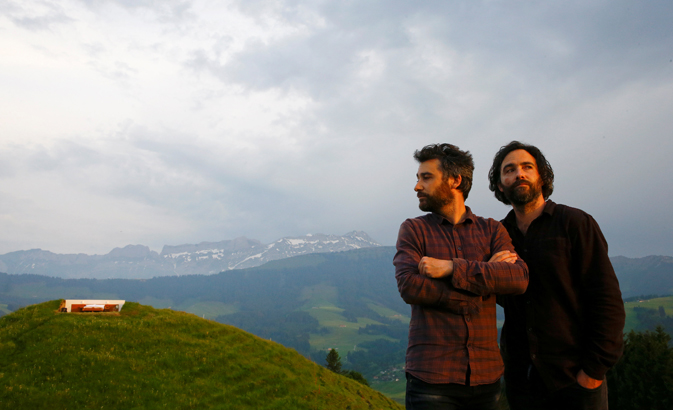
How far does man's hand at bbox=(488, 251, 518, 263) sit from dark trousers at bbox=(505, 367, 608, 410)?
169 centimetres

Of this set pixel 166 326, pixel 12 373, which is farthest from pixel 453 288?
pixel 166 326

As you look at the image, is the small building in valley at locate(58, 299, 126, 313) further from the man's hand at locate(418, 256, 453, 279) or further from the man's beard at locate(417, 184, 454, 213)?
the man's hand at locate(418, 256, 453, 279)

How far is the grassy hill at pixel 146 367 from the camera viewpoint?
17.8 m

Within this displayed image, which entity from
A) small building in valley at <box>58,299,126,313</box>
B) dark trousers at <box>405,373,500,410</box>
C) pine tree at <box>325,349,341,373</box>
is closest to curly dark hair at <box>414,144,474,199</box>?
dark trousers at <box>405,373,500,410</box>

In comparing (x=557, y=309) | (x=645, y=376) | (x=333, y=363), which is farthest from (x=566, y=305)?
(x=333, y=363)

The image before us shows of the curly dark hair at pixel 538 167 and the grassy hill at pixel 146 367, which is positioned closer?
the curly dark hair at pixel 538 167

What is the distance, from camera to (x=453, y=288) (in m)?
4.98

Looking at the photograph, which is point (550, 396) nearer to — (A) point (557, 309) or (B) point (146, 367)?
(A) point (557, 309)

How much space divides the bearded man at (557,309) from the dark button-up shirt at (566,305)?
11mm

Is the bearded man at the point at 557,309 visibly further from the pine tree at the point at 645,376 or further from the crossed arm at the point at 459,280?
the pine tree at the point at 645,376

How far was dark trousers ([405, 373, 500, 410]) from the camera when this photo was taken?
4762 millimetres

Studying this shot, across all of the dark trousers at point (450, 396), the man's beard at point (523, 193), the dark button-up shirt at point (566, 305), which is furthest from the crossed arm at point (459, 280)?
the man's beard at point (523, 193)

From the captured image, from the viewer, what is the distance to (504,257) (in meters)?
5.20

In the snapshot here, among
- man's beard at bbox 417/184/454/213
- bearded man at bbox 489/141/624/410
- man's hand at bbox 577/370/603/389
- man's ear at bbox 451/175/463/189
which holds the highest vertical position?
man's ear at bbox 451/175/463/189
